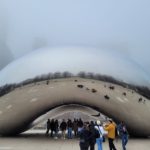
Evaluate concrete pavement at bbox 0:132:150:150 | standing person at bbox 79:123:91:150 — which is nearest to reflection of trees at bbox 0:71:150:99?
concrete pavement at bbox 0:132:150:150

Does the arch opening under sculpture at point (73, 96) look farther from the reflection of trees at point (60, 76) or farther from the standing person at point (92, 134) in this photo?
the standing person at point (92, 134)

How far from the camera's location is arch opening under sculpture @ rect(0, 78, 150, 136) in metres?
18.3

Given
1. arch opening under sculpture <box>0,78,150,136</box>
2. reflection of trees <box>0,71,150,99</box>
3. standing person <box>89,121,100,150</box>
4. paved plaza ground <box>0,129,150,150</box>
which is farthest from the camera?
arch opening under sculpture <box>0,78,150,136</box>

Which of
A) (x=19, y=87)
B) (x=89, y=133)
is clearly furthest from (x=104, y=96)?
(x=89, y=133)

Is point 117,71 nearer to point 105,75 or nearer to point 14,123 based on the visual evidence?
point 105,75

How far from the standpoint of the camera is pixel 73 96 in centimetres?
2367

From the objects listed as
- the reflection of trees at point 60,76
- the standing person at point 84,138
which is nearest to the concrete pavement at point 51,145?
the reflection of trees at point 60,76

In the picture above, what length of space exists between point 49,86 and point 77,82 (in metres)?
1.23

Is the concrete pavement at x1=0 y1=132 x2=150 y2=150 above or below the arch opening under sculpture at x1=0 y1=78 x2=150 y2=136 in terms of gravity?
below

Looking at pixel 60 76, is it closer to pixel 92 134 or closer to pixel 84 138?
pixel 92 134

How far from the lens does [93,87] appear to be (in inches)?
752

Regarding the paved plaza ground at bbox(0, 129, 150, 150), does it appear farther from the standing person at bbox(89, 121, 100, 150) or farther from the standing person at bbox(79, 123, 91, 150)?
the standing person at bbox(79, 123, 91, 150)

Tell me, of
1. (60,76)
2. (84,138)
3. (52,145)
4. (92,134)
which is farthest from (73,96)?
(84,138)

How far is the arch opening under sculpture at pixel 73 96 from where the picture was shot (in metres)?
18.3
